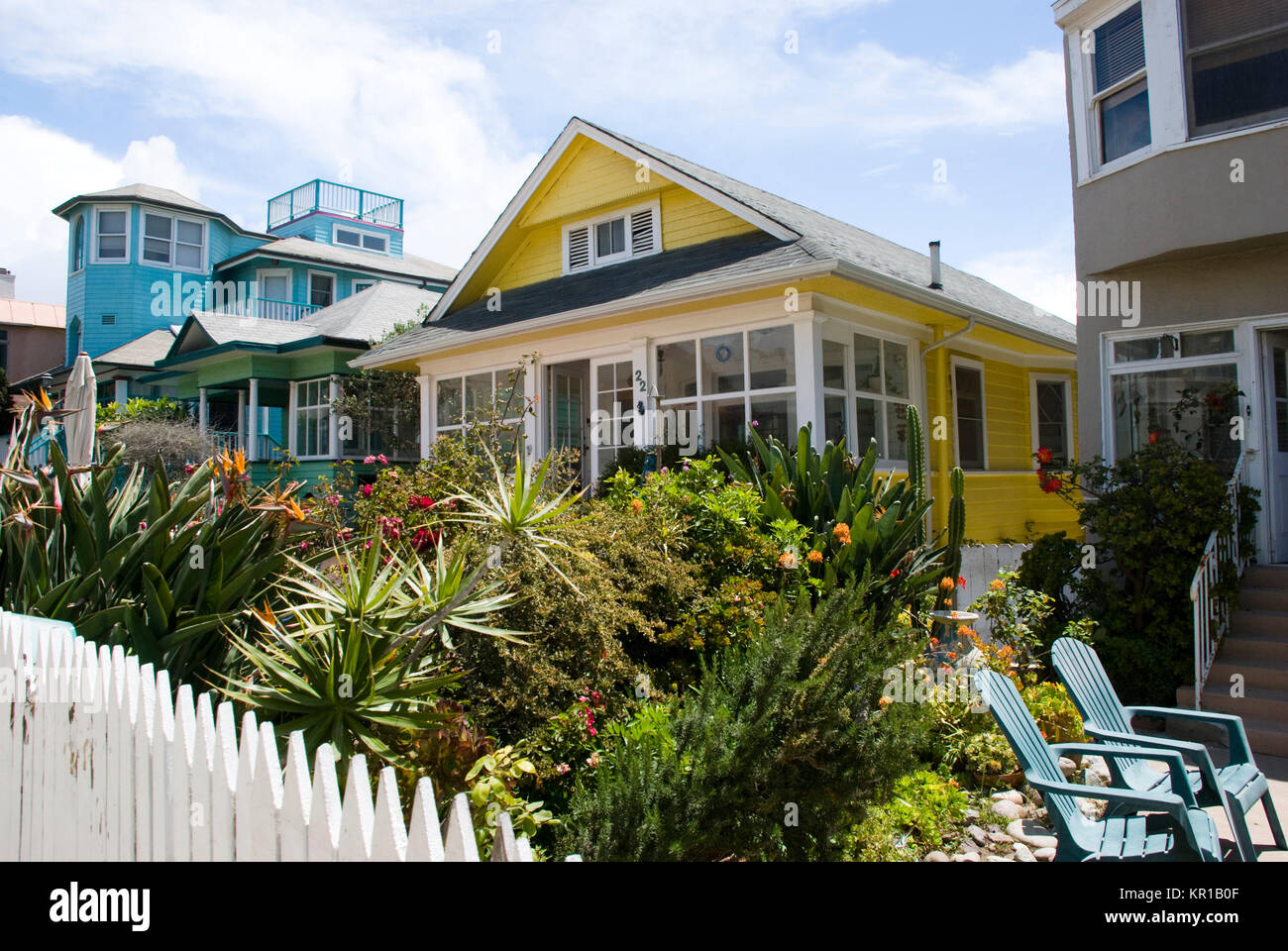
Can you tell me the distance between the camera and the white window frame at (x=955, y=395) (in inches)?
511

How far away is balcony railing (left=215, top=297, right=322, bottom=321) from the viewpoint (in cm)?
2572

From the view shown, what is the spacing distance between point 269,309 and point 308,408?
8.16 m

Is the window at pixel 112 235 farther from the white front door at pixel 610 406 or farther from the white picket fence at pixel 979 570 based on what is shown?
the white picket fence at pixel 979 570

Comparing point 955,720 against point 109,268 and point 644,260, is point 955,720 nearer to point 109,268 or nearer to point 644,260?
point 644,260

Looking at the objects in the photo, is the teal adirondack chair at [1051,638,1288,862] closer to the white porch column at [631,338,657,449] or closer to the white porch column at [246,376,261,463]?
the white porch column at [631,338,657,449]

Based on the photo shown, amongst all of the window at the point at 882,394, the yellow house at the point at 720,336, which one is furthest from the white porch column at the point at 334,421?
the window at the point at 882,394

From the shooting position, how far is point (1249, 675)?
6613mm

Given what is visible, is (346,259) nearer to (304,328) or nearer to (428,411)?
(304,328)

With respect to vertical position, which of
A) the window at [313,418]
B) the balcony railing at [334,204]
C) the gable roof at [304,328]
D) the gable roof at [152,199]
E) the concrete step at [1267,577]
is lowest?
the concrete step at [1267,577]

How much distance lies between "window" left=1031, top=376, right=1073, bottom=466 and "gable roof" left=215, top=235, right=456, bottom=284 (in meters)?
21.6

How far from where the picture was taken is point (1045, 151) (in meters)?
10.9

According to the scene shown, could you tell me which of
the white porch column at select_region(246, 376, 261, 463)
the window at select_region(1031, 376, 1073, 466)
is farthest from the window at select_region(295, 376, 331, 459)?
the window at select_region(1031, 376, 1073, 466)

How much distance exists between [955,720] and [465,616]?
3.26 m

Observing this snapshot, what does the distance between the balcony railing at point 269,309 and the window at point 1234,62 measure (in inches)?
926
